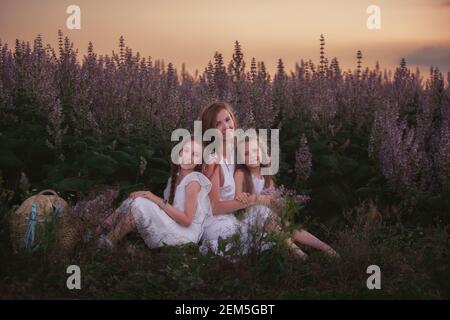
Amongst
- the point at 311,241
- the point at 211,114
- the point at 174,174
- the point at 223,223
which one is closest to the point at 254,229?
the point at 223,223

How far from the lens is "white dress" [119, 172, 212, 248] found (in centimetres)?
709

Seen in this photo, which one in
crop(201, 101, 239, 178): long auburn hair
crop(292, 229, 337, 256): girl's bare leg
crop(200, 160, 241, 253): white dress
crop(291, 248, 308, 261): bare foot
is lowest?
crop(291, 248, 308, 261): bare foot

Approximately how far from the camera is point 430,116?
920cm

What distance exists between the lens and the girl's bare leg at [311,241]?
23.3ft

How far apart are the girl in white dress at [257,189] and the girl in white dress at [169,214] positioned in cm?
33

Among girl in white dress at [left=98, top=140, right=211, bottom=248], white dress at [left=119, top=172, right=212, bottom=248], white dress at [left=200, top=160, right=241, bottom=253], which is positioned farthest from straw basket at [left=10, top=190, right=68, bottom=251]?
white dress at [left=200, top=160, right=241, bottom=253]

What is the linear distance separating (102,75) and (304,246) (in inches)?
122

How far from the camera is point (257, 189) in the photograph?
7488mm

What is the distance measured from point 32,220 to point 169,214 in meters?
1.13

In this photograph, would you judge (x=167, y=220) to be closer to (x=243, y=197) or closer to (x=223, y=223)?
(x=223, y=223)

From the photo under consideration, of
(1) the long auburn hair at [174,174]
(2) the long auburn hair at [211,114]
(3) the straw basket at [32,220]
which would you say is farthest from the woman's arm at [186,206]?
(3) the straw basket at [32,220]

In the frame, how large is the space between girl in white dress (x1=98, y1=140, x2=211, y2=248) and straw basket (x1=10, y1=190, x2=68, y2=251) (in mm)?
466

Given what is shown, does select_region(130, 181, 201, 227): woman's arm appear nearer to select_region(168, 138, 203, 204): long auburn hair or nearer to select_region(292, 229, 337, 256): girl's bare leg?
select_region(168, 138, 203, 204): long auburn hair
